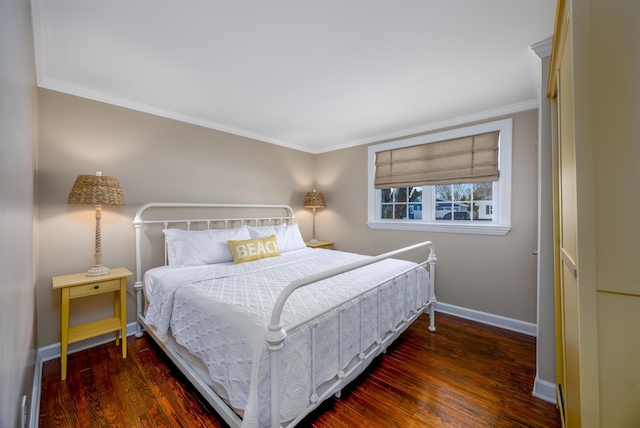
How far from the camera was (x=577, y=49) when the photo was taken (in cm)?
82

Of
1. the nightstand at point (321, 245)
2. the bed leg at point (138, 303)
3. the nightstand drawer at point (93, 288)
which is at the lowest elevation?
the bed leg at point (138, 303)

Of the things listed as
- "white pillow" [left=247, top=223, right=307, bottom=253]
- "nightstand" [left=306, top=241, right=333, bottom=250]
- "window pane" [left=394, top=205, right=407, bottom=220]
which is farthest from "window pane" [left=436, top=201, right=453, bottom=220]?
"white pillow" [left=247, top=223, right=307, bottom=253]

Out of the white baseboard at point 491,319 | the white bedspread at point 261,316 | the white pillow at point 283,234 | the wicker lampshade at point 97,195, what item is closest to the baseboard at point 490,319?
the white baseboard at point 491,319

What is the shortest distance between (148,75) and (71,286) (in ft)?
5.66

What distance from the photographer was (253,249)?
2.70 metres

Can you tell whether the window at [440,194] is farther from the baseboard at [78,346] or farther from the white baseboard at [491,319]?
the baseboard at [78,346]

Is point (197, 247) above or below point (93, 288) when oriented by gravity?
above

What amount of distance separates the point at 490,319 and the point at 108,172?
4101mm

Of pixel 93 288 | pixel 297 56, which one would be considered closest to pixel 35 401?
pixel 93 288

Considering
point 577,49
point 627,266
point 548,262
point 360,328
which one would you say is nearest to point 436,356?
point 360,328

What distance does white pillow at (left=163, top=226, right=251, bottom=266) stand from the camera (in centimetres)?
242

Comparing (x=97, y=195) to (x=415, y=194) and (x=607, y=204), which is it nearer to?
(x=607, y=204)

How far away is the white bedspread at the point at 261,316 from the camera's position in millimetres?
1155

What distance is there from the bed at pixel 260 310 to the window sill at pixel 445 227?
2.67ft
